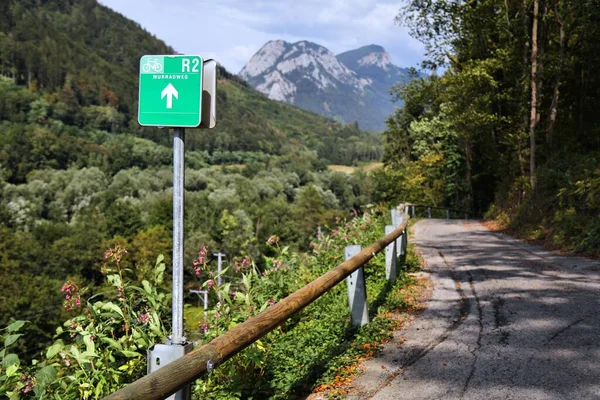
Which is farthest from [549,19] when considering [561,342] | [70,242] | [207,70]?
[70,242]

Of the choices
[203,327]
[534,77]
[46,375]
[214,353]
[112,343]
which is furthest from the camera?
[534,77]

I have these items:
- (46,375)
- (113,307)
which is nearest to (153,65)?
(113,307)

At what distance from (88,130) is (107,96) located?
86.0 feet

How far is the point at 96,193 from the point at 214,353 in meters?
96.7

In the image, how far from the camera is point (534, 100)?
19953 millimetres

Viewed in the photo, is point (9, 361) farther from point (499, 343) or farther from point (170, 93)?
point (499, 343)

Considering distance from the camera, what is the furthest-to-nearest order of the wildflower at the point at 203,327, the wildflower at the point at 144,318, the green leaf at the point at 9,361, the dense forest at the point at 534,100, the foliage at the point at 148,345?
1. the dense forest at the point at 534,100
2. the wildflower at the point at 203,327
3. the wildflower at the point at 144,318
4. the foliage at the point at 148,345
5. the green leaf at the point at 9,361

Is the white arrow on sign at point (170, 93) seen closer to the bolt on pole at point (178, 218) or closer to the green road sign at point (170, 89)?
the green road sign at point (170, 89)

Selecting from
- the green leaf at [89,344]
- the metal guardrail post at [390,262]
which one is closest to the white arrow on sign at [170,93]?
the green leaf at [89,344]

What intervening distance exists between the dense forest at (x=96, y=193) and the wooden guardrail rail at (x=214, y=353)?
67.8 inches

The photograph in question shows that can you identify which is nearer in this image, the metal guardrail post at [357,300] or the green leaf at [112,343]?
the green leaf at [112,343]

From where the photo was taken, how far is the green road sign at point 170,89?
3.01 metres

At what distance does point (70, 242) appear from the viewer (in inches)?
2282

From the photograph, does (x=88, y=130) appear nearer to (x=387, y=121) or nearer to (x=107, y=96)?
(x=107, y=96)
